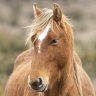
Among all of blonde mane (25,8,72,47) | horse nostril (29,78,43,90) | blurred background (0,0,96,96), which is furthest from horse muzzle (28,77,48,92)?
blurred background (0,0,96,96)

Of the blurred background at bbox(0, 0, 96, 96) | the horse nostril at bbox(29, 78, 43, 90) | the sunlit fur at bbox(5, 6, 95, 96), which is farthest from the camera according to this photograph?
the blurred background at bbox(0, 0, 96, 96)

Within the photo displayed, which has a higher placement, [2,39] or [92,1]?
[92,1]

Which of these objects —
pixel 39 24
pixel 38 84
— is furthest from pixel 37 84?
pixel 39 24

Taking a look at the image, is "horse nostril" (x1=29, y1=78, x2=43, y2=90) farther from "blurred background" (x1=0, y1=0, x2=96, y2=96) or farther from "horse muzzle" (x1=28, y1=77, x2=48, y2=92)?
"blurred background" (x1=0, y1=0, x2=96, y2=96)

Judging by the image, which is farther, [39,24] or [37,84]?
[39,24]

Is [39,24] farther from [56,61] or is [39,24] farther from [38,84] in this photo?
[38,84]

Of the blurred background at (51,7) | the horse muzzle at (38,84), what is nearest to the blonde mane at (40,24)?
the horse muzzle at (38,84)

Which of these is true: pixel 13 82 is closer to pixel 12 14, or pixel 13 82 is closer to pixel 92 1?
pixel 12 14

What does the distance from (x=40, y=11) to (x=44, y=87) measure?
3.68 ft

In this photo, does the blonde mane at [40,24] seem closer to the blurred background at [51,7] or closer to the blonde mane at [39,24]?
the blonde mane at [39,24]

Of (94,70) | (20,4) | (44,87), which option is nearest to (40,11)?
(44,87)

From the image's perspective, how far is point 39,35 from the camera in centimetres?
733

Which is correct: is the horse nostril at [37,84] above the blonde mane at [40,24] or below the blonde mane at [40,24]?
below

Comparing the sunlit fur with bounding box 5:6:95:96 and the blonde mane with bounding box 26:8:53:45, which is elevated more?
the blonde mane with bounding box 26:8:53:45
